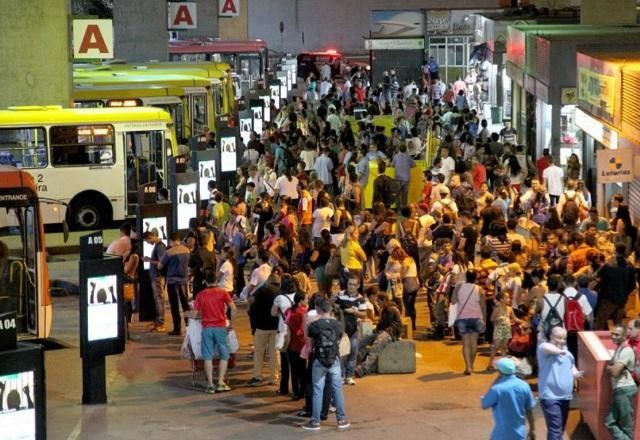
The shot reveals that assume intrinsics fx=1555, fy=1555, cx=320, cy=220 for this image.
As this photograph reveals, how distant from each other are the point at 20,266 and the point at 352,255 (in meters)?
4.59

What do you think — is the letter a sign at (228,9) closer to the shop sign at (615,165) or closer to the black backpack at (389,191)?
the black backpack at (389,191)

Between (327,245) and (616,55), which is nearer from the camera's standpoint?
(327,245)

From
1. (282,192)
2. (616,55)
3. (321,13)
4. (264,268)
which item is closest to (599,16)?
(616,55)

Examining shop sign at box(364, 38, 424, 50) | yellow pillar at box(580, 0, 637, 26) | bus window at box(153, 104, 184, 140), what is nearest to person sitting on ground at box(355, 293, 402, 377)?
bus window at box(153, 104, 184, 140)

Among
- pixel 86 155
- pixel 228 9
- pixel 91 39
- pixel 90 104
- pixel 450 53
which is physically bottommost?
pixel 86 155

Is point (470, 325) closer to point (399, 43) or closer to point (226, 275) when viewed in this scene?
point (226, 275)

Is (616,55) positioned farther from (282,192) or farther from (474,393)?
(474,393)

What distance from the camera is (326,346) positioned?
16.2 meters

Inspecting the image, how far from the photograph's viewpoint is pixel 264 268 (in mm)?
19562

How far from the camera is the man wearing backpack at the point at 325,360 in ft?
53.4

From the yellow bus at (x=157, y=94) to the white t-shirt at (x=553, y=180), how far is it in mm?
12328

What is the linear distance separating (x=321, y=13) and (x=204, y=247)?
65527 millimetres

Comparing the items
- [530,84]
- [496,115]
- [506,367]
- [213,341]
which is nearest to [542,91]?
[530,84]

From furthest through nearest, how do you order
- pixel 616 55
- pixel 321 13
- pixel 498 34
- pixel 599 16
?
pixel 321 13 → pixel 498 34 → pixel 599 16 → pixel 616 55
